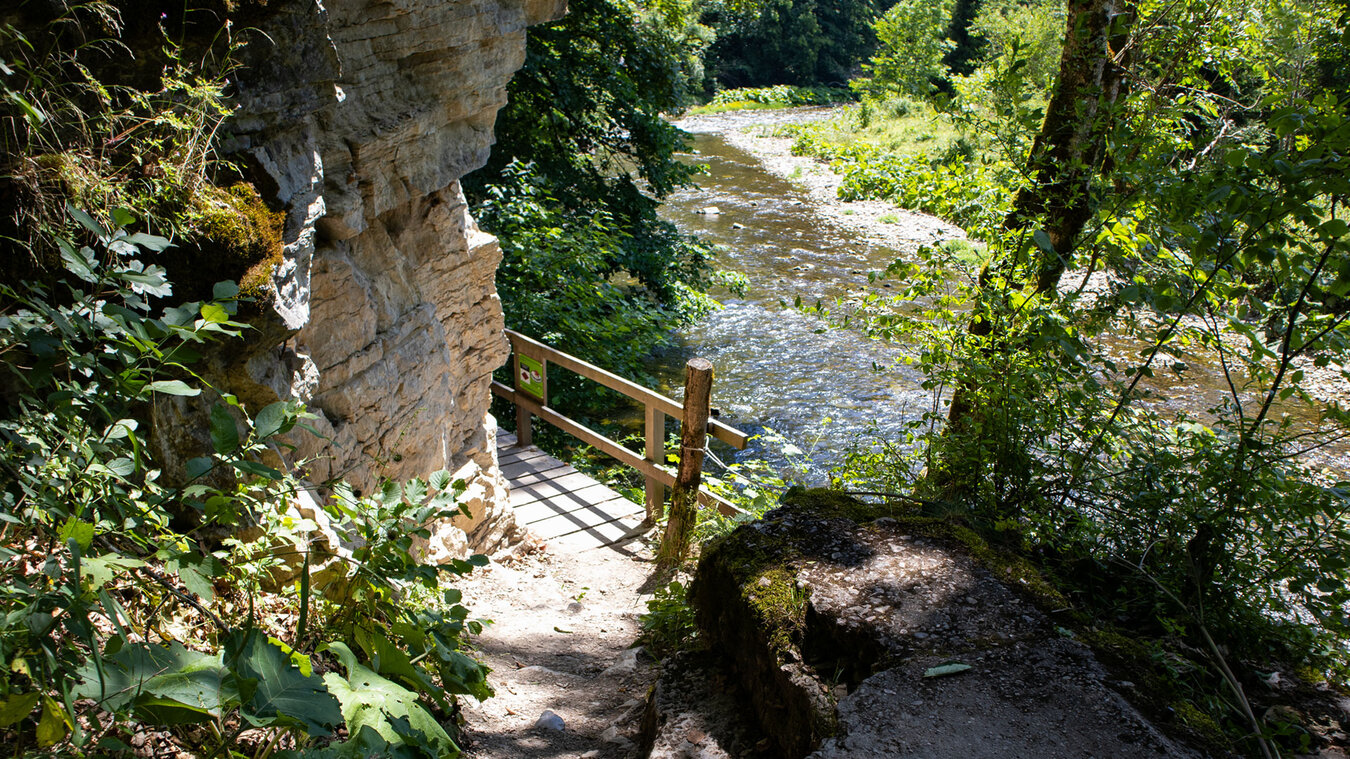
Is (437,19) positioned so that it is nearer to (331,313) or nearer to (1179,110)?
(331,313)

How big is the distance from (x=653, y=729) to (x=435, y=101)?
325 centimetres

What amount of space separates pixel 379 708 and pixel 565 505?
502 centimetres

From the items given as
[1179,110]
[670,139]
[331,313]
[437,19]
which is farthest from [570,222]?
[1179,110]

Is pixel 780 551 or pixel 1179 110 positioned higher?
pixel 1179 110

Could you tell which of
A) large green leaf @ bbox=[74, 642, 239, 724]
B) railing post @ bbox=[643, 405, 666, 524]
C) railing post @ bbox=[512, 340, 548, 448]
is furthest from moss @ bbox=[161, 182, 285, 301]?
railing post @ bbox=[512, 340, 548, 448]

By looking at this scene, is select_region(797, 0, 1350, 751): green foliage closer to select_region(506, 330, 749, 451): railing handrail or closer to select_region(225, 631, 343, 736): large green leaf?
select_region(506, 330, 749, 451): railing handrail

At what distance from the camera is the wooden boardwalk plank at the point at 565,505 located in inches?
251

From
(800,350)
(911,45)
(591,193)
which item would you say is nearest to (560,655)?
(591,193)

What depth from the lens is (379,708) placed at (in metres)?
1.77

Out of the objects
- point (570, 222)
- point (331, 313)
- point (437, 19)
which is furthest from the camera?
point (570, 222)

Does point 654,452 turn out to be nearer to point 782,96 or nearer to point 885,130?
point 885,130

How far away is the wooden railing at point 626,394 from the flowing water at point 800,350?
142cm

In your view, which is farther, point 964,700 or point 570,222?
point 570,222

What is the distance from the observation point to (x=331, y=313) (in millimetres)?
3713
